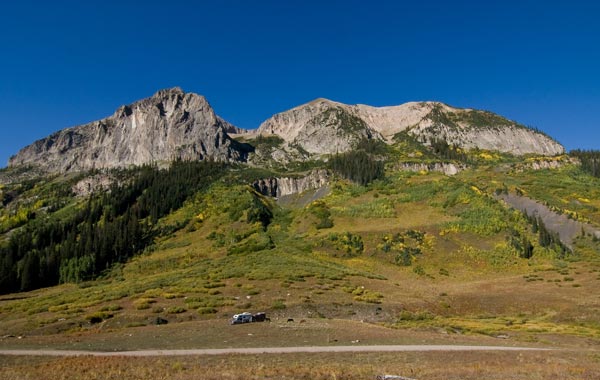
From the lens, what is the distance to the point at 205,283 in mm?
57156

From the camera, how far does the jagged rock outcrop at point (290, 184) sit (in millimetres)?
163000

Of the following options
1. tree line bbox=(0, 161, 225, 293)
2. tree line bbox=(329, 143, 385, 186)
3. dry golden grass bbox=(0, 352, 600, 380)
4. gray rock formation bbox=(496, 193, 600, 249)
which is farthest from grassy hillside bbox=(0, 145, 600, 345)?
dry golden grass bbox=(0, 352, 600, 380)

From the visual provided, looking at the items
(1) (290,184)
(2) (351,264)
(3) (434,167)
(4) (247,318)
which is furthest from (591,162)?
(4) (247,318)

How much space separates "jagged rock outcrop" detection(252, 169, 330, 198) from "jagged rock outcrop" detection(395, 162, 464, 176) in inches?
1496

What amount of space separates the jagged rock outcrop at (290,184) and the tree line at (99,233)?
21.6 m

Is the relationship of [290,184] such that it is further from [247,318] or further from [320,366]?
[320,366]

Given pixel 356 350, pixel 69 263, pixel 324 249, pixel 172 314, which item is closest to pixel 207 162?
pixel 69 263

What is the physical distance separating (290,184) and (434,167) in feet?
229

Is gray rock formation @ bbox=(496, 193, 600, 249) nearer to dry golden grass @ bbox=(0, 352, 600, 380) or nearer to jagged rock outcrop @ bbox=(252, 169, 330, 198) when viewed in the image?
jagged rock outcrop @ bbox=(252, 169, 330, 198)

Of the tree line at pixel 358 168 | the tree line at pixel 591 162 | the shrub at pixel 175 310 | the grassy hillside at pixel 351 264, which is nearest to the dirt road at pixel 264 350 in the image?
the grassy hillside at pixel 351 264

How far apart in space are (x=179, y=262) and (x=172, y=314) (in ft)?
162

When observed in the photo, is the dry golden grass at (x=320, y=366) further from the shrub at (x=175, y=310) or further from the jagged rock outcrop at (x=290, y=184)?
the jagged rock outcrop at (x=290, y=184)

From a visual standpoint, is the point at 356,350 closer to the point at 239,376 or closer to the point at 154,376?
the point at 239,376

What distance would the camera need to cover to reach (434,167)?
603 feet
